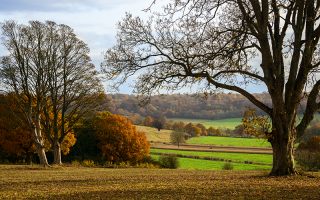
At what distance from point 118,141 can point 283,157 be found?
2783 cm

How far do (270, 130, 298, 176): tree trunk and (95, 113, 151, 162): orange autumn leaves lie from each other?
85.8 feet

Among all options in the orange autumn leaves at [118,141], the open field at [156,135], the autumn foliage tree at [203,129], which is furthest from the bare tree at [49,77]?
the autumn foliage tree at [203,129]

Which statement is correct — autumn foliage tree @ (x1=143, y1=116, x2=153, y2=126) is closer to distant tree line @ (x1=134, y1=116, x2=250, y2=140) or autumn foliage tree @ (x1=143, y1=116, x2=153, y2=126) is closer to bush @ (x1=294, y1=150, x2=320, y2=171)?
distant tree line @ (x1=134, y1=116, x2=250, y2=140)

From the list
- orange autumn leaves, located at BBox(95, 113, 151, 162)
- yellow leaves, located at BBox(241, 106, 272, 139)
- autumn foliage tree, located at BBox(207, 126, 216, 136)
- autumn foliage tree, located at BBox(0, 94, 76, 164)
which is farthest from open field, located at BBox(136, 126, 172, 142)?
yellow leaves, located at BBox(241, 106, 272, 139)

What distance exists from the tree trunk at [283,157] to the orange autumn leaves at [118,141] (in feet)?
85.8

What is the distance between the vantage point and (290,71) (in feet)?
32.8

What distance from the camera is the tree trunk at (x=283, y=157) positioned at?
9625 millimetres

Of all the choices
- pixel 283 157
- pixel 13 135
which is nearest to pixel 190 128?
pixel 13 135

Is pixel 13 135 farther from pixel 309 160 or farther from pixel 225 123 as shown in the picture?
pixel 225 123

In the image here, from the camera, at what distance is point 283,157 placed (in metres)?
9.62

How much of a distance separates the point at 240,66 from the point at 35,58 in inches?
648

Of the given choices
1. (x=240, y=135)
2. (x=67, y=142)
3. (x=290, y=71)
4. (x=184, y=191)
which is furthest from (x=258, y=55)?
(x=240, y=135)

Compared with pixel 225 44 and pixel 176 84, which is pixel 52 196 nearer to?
pixel 176 84

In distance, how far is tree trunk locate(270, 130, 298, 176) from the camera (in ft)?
31.6
